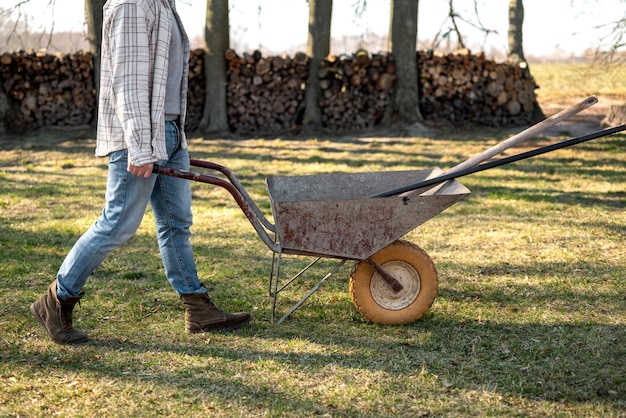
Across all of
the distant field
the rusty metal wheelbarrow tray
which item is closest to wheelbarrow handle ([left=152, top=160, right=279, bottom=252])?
the rusty metal wheelbarrow tray

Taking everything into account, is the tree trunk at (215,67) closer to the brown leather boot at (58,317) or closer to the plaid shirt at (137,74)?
the brown leather boot at (58,317)

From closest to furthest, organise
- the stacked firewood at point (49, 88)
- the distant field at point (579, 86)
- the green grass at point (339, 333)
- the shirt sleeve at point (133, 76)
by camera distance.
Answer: the green grass at point (339, 333) → the shirt sleeve at point (133, 76) → the stacked firewood at point (49, 88) → the distant field at point (579, 86)

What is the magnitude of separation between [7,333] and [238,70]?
8746 mm

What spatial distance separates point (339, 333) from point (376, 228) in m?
0.61

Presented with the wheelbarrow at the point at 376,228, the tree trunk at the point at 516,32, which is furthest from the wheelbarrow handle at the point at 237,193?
the tree trunk at the point at 516,32

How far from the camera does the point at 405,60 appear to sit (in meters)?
11.5

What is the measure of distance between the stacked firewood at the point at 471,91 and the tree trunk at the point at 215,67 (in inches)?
126

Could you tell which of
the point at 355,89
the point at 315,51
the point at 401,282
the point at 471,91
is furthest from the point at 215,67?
the point at 401,282

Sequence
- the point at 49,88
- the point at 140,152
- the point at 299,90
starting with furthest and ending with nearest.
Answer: the point at 49,88 < the point at 299,90 < the point at 140,152

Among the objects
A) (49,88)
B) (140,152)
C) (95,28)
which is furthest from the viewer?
(49,88)

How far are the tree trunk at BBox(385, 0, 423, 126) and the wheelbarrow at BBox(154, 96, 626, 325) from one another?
7.73m

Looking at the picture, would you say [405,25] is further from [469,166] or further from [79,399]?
[79,399]

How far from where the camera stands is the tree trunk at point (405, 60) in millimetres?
11461

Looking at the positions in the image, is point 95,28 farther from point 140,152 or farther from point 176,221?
point 140,152
